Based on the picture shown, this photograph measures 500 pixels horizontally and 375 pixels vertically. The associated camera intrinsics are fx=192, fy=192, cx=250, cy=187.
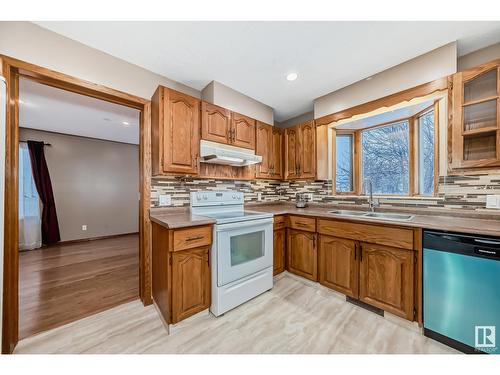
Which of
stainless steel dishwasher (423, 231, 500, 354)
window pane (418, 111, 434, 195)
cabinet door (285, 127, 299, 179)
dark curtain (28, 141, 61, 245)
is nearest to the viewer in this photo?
stainless steel dishwasher (423, 231, 500, 354)

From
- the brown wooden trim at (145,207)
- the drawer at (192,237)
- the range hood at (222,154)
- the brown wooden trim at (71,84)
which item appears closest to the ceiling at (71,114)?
the brown wooden trim at (71,84)

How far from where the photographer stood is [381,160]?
2541mm

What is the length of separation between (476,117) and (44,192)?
6532mm

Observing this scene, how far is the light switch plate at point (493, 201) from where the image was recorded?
1.58m

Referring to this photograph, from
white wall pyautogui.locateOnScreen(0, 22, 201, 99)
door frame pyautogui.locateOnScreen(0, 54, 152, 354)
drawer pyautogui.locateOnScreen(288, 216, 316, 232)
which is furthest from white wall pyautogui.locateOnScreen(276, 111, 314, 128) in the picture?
door frame pyautogui.locateOnScreen(0, 54, 152, 354)

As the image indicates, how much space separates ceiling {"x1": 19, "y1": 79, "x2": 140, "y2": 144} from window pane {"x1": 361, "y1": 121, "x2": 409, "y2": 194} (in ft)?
11.0

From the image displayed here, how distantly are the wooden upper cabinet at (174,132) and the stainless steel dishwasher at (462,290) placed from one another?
222cm

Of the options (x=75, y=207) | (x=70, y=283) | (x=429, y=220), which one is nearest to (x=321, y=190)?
(x=429, y=220)

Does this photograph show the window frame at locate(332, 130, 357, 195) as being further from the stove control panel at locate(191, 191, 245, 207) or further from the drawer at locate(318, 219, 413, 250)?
the stove control panel at locate(191, 191, 245, 207)

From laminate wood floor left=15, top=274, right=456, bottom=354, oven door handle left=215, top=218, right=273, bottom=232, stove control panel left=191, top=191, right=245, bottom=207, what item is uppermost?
stove control panel left=191, top=191, right=245, bottom=207

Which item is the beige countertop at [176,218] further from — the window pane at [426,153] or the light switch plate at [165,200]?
the window pane at [426,153]

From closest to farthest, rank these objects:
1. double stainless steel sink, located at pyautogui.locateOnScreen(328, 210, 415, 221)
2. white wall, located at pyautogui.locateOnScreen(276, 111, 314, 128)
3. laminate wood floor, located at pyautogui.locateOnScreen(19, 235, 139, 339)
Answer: laminate wood floor, located at pyautogui.locateOnScreen(19, 235, 139, 339) < double stainless steel sink, located at pyautogui.locateOnScreen(328, 210, 415, 221) < white wall, located at pyautogui.locateOnScreen(276, 111, 314, 128)

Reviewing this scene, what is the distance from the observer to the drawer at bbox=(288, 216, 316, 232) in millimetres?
2225
